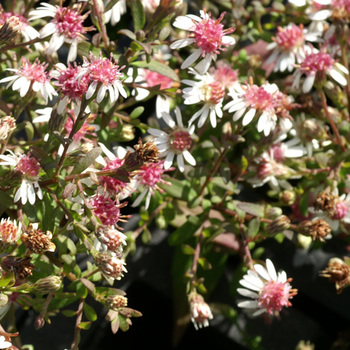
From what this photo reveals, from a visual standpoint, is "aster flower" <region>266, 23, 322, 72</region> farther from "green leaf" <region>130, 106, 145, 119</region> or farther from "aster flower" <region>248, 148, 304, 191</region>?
"green leaf" <region>130, 106, 145, 119</region>

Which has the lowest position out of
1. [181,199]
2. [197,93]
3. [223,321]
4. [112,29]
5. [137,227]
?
[223,321]

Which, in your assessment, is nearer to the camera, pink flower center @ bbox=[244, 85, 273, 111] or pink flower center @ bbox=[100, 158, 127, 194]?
pink flower center @ bbox=[100, 158, 127, 194]

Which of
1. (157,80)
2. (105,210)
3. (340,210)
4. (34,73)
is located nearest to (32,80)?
(34,73)

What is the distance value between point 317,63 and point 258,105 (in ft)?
0.64

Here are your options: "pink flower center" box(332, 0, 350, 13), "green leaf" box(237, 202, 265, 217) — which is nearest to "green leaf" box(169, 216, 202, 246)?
"green leaf" box(237, 202, 265, 217)

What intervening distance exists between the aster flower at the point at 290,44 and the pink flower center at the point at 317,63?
45 mm

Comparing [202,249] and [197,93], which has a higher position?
[197,93]

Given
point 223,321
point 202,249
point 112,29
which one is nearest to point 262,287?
point 202,249

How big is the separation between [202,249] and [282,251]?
23cm

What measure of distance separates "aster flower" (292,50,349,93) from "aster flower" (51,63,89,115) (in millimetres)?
442

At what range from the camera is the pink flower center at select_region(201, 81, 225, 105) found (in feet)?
2.89

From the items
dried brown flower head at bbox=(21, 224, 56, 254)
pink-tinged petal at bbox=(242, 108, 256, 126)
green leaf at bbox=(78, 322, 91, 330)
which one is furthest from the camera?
pink-tinged petal at bbox=(242, 108, 256, 126)

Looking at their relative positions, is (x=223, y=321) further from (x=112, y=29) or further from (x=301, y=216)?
(x=112, y=29)

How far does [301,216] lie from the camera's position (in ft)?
3.67
